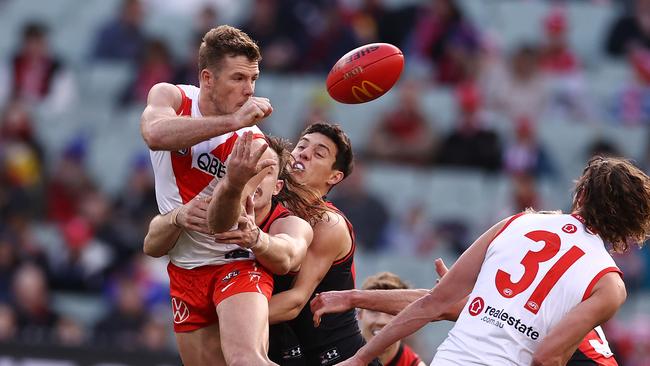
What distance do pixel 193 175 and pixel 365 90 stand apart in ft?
3.69

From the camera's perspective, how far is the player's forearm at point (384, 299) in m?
6.32

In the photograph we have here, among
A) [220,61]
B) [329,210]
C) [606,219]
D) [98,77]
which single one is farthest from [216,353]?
[98,77]

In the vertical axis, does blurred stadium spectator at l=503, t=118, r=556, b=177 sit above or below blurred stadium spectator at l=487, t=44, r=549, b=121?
below

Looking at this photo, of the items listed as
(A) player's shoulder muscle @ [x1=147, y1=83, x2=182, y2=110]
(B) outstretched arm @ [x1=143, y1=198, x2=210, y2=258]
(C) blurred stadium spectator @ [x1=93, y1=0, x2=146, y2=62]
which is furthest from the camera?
(C) blurred stadium spectator @ [x1=93, y1=0, x2=146, y2=62]

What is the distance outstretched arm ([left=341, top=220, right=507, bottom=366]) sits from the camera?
18.5 feet

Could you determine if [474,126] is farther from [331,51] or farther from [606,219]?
[606,219]

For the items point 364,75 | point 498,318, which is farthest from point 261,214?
point 498,318

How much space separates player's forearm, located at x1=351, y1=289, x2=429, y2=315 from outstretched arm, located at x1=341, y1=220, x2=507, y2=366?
567 millimetres

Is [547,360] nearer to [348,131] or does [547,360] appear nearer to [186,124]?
[186,124]

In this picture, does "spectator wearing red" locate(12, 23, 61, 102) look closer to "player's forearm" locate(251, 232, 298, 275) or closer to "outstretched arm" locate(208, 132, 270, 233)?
"player's forearm" locate(251, 232, 298, 275)

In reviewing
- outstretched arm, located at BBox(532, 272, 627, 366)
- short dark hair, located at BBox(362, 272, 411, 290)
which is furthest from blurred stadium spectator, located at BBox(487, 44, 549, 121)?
outstretched arm, located at BBox(532, 272, 627, 366)

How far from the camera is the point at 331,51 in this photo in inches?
534

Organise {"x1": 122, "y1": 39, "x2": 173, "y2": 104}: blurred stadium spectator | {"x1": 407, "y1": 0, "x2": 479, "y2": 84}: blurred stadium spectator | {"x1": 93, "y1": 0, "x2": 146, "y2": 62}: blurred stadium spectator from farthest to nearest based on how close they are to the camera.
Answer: {"x1": 93, "y1": 0, "x2": 146, "y2": 62}: blurred stadium spectator < {"x1": 122, "y1": 39, "x2": 173, "y2": 104}: blurred stadium spectator < {"x1": 407, "y1": 0, "x2": 479, "y2": 84}: blurred stadium spectator

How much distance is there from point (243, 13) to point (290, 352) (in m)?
8.42
